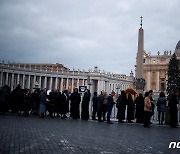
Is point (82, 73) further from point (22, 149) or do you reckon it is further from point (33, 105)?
point (22, 149)

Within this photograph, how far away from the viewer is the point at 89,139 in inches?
382

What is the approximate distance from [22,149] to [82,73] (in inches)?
3810

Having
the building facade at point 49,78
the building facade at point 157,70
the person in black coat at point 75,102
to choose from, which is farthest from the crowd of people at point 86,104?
the building facade at point 157,70

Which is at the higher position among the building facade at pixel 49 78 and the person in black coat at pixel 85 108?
the building facade at pixel 49 78

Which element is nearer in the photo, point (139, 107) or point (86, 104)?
point (139, 107)

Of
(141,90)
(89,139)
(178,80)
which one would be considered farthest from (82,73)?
(89,139)

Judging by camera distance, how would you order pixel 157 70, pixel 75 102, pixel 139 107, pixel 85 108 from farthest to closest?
1. pixel 157 70
2. pixel 75 102
3. pixel 85 108
4. pixel 139 107

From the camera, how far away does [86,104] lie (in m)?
18.5

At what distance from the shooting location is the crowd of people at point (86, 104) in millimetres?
16891

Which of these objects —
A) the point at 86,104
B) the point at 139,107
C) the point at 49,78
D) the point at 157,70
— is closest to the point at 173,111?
the point at 139,107

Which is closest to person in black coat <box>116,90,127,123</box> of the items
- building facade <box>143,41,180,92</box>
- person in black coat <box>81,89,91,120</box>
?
person in black coat <box>81,89,91,120</box>

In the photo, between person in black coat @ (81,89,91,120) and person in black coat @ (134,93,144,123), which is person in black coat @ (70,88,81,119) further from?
person in black coat @ (134,93,144,123)

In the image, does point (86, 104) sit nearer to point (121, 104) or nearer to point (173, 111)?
point (121, 104)

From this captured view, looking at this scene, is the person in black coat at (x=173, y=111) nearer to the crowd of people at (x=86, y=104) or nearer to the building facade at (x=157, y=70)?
the crowd of people at (x=86, y=104)
